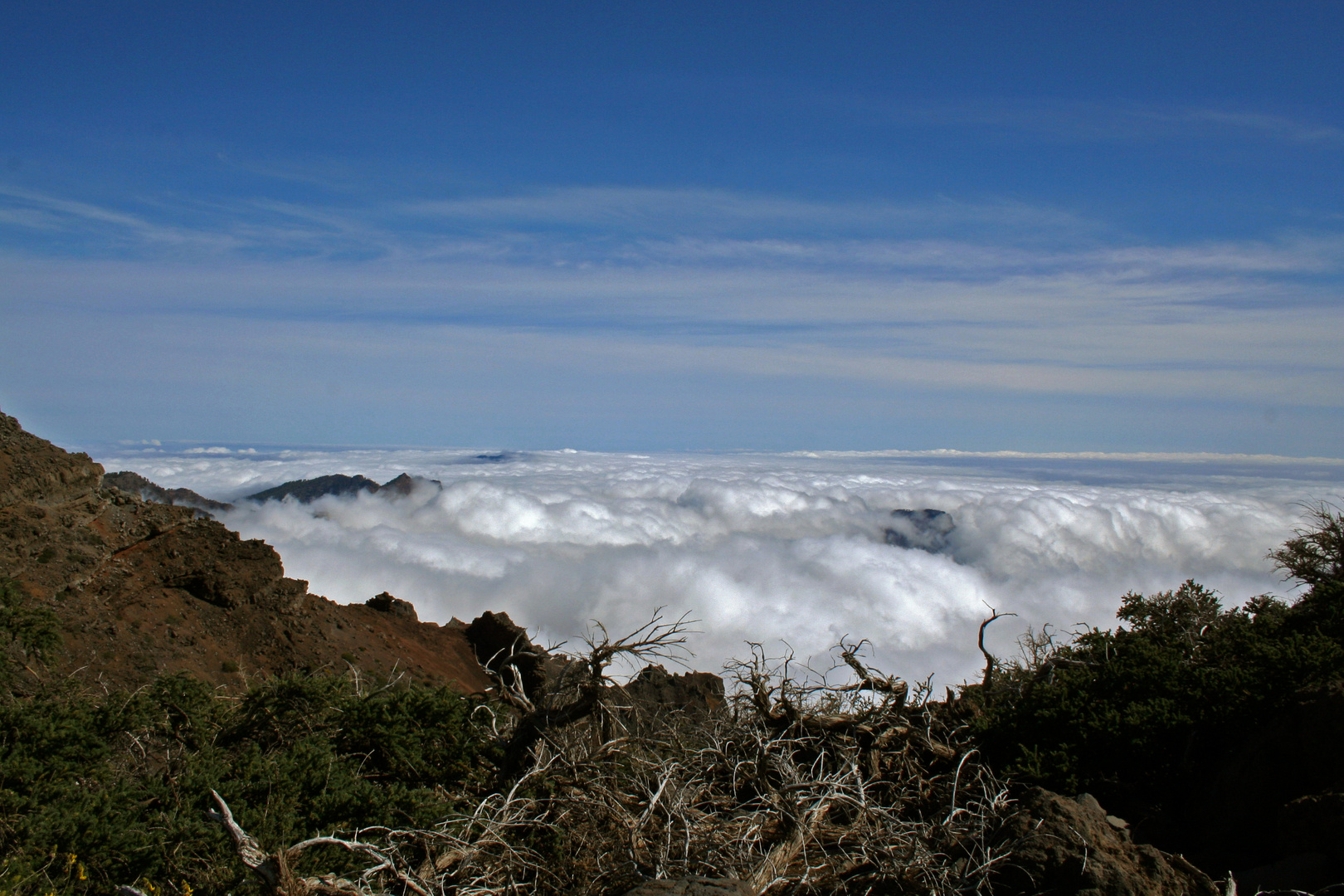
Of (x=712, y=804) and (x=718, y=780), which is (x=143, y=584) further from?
(x=712, y=804)

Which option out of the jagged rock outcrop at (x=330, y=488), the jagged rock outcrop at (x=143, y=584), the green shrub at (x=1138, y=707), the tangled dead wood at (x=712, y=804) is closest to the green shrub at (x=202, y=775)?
the tangled dead wood at (x=712, y=804)

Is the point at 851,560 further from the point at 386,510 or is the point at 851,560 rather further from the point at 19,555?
the point at 19,555

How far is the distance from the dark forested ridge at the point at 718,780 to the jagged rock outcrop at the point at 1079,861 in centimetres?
1

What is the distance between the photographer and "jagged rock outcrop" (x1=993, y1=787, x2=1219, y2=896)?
13.1 feet

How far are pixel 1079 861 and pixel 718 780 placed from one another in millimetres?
2348

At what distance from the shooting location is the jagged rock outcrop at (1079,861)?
3.98 m

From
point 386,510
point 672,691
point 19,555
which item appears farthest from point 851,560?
point 19,555

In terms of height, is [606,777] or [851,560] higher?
[606,777]

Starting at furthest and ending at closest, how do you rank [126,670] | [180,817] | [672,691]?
[672,691], [126,670], [180,817]

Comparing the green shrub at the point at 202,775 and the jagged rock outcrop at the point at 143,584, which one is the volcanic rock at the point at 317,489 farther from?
the green shrub at the point at 202,775

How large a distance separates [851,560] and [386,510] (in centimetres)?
8177

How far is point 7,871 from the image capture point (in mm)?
4191

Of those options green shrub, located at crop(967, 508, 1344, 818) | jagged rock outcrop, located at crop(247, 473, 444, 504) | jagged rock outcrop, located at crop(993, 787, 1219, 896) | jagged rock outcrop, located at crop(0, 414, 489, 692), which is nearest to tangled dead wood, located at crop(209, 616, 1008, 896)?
jagged rock outcrop, located at crop(993, 787, 1219, 896)

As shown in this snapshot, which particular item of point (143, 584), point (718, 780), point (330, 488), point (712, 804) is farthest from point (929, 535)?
point (712, 804)
